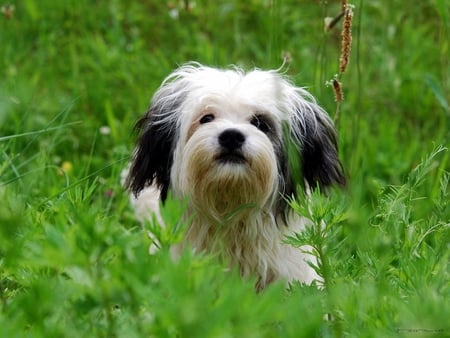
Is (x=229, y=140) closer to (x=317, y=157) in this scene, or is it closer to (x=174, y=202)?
(x=317, y=157)

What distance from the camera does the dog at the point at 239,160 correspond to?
326 centimetres

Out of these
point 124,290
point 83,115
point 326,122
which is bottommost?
point 83,115

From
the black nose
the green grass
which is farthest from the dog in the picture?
the green grass

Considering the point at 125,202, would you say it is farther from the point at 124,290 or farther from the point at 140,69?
the point at 124,290

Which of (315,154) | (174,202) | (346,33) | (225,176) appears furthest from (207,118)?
(174,202)

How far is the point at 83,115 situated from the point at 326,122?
1.73 meters

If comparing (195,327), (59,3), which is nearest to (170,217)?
(195,327)

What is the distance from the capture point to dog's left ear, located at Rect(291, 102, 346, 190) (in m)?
3.61

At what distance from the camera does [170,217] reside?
6.79ft

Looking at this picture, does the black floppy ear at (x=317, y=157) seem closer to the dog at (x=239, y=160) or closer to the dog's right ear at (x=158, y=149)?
the dog at (x=239, y=160)

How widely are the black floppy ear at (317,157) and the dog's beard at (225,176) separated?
0.23 meters

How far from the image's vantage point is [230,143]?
3.22 meters

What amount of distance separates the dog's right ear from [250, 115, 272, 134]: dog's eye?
306 millimetres

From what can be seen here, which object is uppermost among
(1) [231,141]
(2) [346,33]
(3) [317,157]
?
(2) [346,33]
